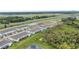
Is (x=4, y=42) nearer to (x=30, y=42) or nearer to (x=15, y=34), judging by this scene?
(x=15, y=34)

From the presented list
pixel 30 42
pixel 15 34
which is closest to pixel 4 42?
pixel 15 34

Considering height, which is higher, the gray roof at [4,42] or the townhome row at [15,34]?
the townhome row at [15,34]

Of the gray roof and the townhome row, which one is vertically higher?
the townhome row

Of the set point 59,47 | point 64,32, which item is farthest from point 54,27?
point 59,47
